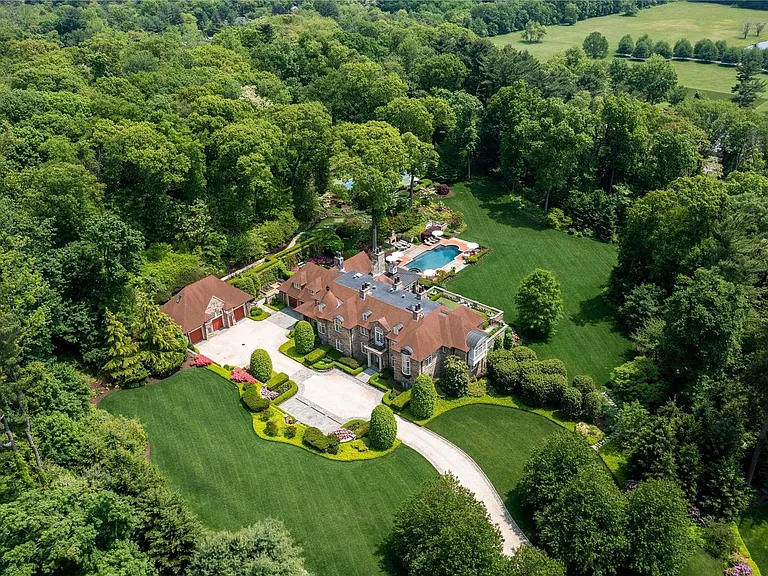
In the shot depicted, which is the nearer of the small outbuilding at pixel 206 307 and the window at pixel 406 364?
the window at pixel 406 364

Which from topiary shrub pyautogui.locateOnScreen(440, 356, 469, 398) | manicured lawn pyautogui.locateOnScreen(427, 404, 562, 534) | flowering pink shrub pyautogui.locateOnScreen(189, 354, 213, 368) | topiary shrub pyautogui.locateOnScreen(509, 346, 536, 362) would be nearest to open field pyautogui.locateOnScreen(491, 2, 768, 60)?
topiary shrub pyautogui.locateOnScreen(509, 346, 536, 362)

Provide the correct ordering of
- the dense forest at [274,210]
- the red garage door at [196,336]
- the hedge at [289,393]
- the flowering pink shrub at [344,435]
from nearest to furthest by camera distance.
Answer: the dense forest at [274,210] < the flowering pink shrub at [344,435] < the hedge at [289,393] < the red garage door at [196,336]

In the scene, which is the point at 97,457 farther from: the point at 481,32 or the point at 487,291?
the point at 481,32

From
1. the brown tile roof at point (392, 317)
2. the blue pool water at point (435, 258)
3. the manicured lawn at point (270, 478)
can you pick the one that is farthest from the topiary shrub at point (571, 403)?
the blue pool water at point (435, 258)

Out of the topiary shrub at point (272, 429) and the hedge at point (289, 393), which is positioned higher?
the topiary shrub at point (272, 429)

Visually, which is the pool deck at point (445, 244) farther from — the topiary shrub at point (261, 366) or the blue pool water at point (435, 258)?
the topiary shrub at point (261, 366)

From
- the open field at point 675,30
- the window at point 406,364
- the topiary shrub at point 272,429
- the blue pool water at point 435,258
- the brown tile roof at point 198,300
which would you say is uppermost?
the open field at point 675,30

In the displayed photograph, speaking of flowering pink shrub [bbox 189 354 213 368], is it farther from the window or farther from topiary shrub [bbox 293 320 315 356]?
the window

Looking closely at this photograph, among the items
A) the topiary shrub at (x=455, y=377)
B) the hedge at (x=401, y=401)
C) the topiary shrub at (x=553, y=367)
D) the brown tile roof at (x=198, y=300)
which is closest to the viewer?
the hedge at (x=401, y=401)
